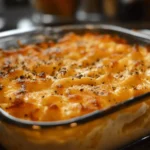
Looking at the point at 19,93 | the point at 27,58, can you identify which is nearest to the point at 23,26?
the point at 27,58

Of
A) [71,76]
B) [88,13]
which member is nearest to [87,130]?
[71,76]

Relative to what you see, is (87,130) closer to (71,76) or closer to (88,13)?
(71,76)

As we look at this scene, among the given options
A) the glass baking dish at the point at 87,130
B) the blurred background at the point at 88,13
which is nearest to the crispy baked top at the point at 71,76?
the glass baking dish at the point at 87,130

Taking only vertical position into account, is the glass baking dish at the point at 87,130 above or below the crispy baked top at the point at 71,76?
below

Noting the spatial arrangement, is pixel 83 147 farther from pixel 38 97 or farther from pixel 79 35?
pixel 79 35

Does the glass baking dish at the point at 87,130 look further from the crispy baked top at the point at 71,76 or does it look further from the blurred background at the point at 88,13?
the blurred background at the point at 88,13
